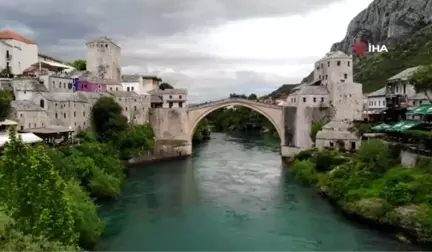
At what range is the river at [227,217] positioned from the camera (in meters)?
19.5

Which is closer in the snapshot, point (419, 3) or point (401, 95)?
point (401, 95)

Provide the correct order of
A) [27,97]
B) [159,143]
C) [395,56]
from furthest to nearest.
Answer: [395,56], [159,143], [27,97]

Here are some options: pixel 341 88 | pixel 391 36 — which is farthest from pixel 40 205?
pixel 391 36

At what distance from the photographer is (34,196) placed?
12.8 meters

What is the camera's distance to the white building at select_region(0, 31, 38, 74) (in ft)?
144

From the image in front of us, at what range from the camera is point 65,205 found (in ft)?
44.2

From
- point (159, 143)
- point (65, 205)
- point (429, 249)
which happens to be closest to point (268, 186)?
point (429, 249)

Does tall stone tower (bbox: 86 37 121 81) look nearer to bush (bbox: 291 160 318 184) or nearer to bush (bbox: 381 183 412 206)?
bush (bbox: 291 160 318 184)

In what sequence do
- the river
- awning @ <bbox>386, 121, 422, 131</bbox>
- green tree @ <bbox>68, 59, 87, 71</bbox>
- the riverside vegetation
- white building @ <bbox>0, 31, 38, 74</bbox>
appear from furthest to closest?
green tree @ <bbox>68, 59, 87, 71</bbox>
white building @ <bbox>0, 31, 38, 74</bbox>
awning @ <bbox>386, 121, 422, 131</bbox>
the river
the riverside vegetation

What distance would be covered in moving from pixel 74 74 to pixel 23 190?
3622 centimetres

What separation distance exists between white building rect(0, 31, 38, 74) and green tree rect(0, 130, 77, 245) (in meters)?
34.0

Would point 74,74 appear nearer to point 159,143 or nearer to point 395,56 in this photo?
point 159,143

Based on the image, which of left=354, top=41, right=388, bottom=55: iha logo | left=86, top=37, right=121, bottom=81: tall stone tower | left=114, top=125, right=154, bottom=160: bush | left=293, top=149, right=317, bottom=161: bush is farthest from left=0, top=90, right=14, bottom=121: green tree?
left=354, top=41, right=388, bottom=55: iha logo

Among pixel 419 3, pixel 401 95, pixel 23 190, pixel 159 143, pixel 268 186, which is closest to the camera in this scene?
pixel 23 190
